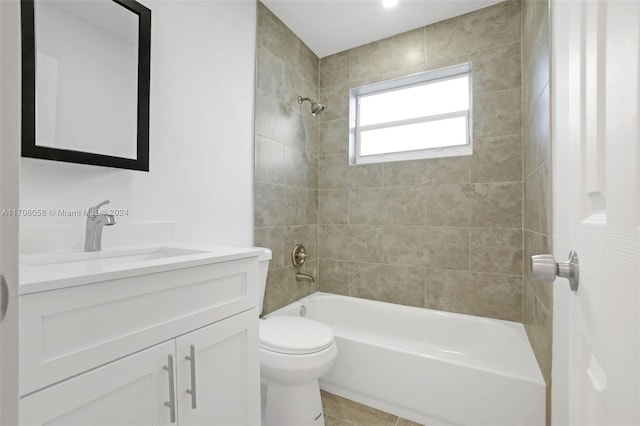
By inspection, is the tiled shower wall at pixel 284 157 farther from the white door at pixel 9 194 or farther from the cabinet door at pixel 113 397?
the white door at pixel 9 194

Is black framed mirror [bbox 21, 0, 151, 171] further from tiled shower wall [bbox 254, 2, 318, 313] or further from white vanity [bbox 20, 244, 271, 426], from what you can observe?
tiled shower wall [bbox 254, 2, 318, 313]

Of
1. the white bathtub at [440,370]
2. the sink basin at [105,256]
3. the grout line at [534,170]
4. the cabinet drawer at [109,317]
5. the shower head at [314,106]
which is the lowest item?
the white bathtub at [440,370]

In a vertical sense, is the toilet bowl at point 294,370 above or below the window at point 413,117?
below

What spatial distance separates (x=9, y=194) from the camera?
0.89 feet

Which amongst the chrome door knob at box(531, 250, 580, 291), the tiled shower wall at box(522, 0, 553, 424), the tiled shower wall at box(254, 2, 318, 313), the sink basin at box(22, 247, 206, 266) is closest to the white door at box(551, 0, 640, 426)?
the chrome door knob at box(531, 250, 580, 291)

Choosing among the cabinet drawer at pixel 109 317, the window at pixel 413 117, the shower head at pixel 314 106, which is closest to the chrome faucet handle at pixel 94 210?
the cabinet drawer at pixel 109 317

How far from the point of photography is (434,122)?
230 cm

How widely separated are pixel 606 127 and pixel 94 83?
153cm

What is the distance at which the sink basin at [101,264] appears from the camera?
0.64 m

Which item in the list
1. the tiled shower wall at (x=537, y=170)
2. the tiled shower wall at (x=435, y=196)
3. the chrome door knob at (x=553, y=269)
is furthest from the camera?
the tiled shower wall at (x=435, y=196)

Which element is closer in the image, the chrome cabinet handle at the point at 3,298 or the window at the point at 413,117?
the chrome cabinet handle at the point at 3,298

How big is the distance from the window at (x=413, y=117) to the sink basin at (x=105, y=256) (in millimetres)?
1688

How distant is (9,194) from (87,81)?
1.15 meters

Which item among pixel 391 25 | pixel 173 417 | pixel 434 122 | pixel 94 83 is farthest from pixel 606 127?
pixel 391 25
